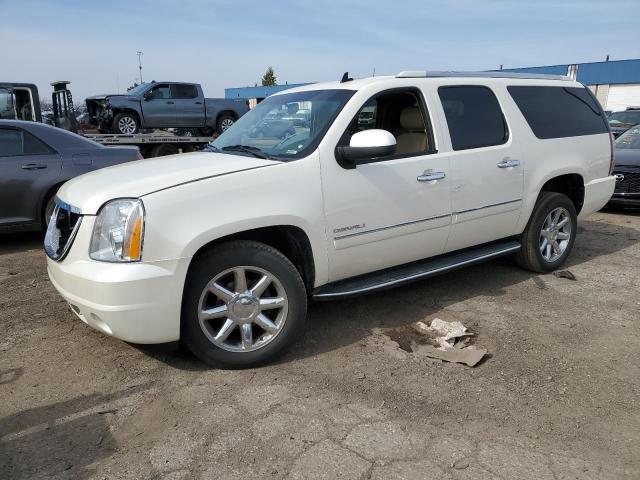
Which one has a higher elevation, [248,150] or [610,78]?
[610,78]

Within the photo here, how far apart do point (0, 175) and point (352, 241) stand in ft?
15.0

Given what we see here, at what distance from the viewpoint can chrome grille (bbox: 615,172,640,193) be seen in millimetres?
8281

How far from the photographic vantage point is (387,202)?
379cm

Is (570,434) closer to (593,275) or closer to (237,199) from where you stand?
(237,199)

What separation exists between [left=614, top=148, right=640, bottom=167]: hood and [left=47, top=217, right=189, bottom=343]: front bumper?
25.7 ft

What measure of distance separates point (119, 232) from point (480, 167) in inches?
111

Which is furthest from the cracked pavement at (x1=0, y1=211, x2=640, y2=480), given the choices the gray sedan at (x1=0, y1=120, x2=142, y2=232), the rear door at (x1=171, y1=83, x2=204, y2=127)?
the rear door at (x1=171, y1=83, x2=204, y2=127)

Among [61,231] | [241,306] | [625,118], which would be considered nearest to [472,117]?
[241,306]

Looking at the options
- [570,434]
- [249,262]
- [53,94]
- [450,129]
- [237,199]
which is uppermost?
[53,94]

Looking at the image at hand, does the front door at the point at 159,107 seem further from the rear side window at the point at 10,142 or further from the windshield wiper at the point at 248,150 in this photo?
the windshield wiper at the point at 248,150

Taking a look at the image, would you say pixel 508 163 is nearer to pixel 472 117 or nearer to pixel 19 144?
pixel 472 117

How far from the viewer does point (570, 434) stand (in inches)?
107

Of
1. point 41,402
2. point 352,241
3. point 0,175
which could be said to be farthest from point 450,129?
point 0,175

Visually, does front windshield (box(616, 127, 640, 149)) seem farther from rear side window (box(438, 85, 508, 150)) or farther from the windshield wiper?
the windshield wiper
